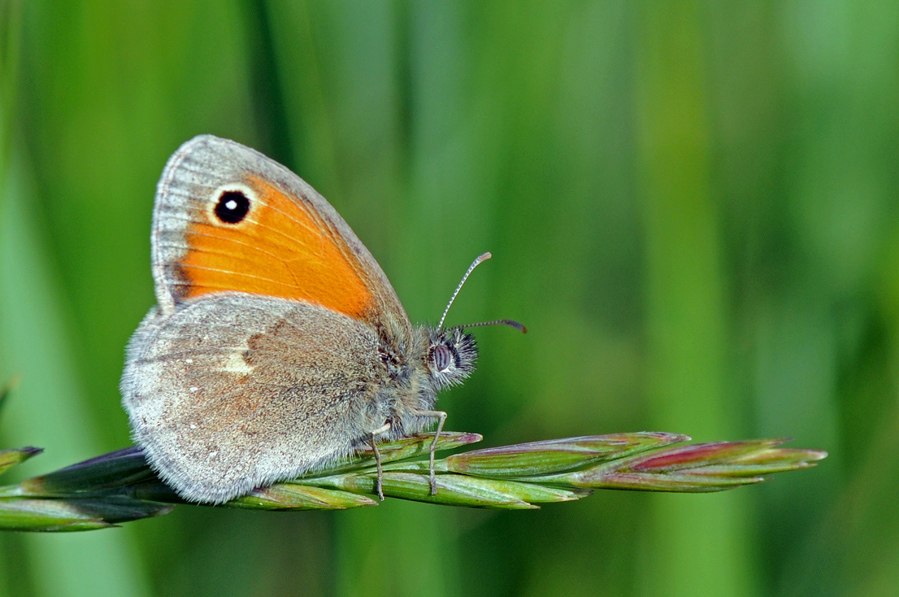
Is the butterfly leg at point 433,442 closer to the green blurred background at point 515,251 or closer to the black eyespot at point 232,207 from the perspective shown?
the green blurred background at point 515,251

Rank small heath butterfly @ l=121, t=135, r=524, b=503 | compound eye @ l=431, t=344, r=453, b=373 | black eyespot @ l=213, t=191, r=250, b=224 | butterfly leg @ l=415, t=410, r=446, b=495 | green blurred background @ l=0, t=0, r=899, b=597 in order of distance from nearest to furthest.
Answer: butterfly leg @ l=415, t=410, r=446, b=495, small heath butterfly @ l=121, t=135, r=524, b=503, green blurred background @ l=0, t=0, r=899, b=597, black eyespot @ l=213, t=191, r=250, b=224, compound eye @ l=431, t=344, r=453, b=373

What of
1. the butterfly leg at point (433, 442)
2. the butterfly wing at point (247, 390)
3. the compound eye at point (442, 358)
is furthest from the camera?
the compound eye at point (442, 358)

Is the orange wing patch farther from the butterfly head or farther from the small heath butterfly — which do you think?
the butterfly head

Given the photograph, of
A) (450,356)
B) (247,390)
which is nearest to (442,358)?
(450,356)

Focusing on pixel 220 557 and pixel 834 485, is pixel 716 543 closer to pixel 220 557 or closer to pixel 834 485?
pixel 834 485

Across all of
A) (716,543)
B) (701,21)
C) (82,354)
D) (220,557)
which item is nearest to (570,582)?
(716,543)

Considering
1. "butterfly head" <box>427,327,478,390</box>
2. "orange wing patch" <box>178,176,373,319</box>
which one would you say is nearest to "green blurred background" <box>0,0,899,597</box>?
"butterfly head" <box>427,327,478,390</box>

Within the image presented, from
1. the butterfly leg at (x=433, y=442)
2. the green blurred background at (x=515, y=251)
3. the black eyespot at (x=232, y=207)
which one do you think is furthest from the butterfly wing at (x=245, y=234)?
the butterfly leg at (x=433, y=442)

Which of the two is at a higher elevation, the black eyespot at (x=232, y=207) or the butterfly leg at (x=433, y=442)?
the black eyespot at (x=232, y=207)
